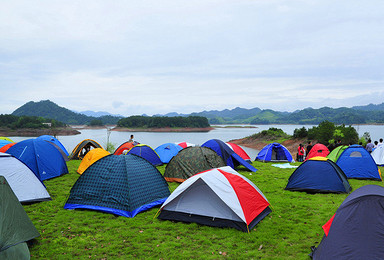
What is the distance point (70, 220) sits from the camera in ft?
22.6

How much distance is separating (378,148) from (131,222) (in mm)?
16330

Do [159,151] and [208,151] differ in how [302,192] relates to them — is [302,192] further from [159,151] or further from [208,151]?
[159,151]

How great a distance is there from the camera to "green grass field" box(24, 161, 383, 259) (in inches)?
204

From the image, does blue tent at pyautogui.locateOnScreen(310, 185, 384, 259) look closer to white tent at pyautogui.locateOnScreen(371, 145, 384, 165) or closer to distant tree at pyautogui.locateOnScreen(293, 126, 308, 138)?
white tent at pyautogui.locateOnScreen(371, 145, 384, 165)

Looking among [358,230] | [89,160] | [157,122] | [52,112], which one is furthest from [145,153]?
[52,112]

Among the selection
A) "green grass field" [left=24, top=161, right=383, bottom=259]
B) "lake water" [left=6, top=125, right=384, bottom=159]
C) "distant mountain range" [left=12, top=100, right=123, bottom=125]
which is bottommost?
"lake water" [left=6, top=125, right=384, bottom=159]

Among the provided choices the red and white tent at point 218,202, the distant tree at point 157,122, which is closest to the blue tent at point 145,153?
the red and white tent at point 218,202

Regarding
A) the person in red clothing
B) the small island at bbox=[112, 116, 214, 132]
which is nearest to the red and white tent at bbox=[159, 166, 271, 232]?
the person in red clothing

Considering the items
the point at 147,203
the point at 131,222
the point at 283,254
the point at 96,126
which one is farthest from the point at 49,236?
the point at 96,126

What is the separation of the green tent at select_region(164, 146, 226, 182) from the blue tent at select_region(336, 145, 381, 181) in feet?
20.1

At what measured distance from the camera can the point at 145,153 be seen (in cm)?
1548

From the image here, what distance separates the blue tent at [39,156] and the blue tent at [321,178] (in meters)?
10.6

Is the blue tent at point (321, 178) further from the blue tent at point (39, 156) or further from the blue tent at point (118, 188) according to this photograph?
the blue tent at point (39, 156)

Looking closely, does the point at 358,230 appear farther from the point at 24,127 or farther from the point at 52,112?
the point at 52,112
